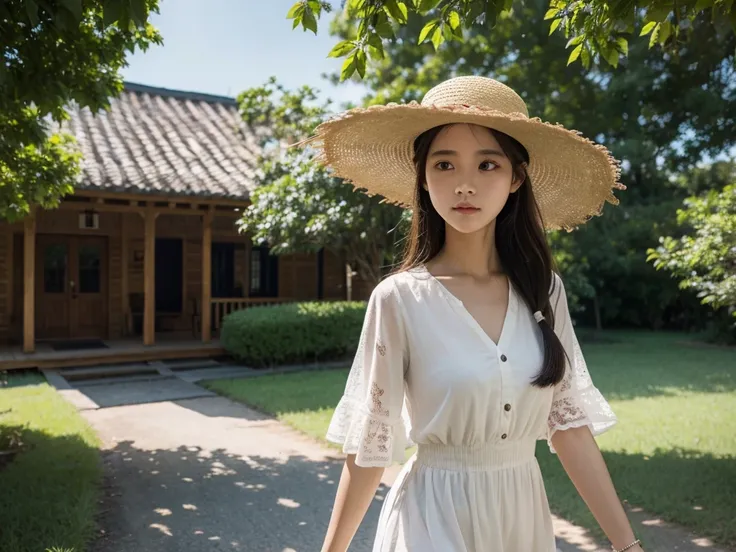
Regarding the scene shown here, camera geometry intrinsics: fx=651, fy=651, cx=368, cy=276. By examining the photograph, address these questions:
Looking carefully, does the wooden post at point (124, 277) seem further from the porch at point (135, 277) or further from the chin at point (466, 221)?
the chin at point (466, 221)

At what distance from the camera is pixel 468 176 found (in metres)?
1.69

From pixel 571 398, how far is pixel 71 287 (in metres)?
13.5

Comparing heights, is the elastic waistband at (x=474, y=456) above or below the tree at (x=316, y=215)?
below

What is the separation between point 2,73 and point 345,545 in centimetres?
267

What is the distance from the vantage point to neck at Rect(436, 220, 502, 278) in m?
1.81

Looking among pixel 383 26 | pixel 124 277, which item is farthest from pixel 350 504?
pixel 124 277

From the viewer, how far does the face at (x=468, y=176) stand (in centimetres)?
170

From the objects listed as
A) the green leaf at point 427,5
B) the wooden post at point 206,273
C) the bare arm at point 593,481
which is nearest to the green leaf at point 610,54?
the green leaf at point 427,5

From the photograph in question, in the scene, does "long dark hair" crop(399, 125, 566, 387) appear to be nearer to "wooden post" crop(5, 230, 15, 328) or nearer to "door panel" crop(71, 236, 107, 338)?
"wooden post" crop(5, 230, 15, 328)

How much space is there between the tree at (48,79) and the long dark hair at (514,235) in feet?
5.15

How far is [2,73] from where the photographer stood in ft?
9.85

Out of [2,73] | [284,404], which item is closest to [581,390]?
[2,73]

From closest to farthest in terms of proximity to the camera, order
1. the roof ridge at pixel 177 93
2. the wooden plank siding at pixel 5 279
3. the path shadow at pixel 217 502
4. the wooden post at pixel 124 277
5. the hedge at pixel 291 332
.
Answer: the path shadow at pixel 217 502 → the hedge at pixel 291 332 → the wooden plank siding at pixel 5 279 → the wooden post at pixel 124 277 → the roof ridge at pixel 177 93

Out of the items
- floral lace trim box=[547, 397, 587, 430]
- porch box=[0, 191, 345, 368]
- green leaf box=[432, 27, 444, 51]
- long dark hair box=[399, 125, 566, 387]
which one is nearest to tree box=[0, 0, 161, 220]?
green leaf box=[432, 27, 444, 51]
